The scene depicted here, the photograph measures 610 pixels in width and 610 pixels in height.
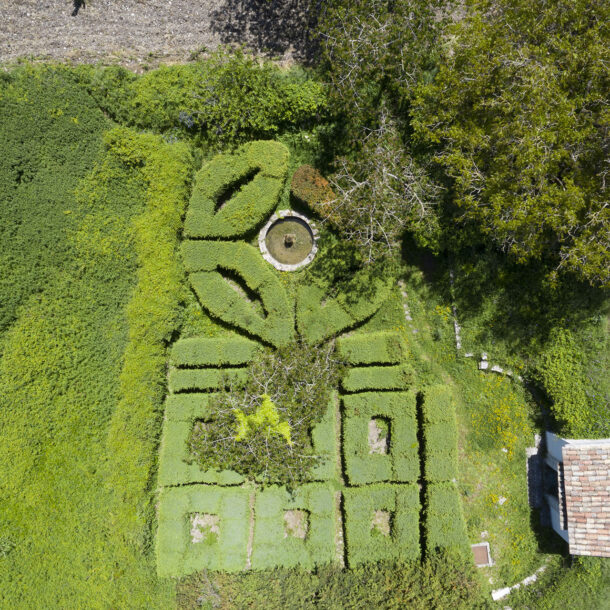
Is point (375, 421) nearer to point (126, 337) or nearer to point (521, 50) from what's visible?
point (126, 337)

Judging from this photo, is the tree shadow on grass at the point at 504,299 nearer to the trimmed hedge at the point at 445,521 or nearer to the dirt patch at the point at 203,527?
the trimmed hedge at the point at 445,521

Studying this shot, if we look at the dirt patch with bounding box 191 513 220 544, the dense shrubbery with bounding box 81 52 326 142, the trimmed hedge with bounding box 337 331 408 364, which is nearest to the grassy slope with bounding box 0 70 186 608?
the dense shrubbery with bounding box 81 52 326 142

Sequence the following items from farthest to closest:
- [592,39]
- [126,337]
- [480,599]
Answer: [126,337], [480,599], [592,39]

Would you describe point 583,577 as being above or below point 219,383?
below

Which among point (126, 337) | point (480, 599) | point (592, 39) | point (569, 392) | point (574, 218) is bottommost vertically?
point (480, 599)

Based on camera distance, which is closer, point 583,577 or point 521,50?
point 521,50

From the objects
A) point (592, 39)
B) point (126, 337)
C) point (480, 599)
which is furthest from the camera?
point (126, 337)

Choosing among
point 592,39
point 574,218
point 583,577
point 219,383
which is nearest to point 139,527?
point 219,383

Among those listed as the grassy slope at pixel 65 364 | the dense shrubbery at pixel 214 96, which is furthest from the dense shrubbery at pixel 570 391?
the grassy slope at pixel 65 364

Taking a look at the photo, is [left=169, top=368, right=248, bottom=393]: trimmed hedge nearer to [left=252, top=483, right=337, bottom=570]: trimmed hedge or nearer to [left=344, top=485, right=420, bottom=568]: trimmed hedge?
[left=252, top=483, right=337, bottom=570]: trimmed hedge
